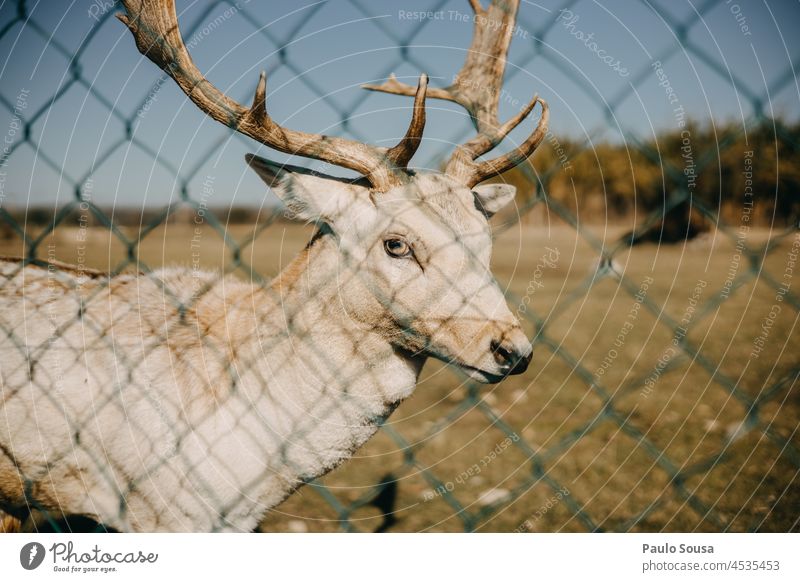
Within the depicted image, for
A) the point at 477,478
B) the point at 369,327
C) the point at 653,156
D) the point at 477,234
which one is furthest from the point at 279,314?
the point at 477,478

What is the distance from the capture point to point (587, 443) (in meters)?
3.54

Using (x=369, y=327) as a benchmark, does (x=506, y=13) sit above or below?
above

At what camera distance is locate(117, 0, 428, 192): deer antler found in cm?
165

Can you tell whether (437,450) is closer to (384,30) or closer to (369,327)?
(369,327)

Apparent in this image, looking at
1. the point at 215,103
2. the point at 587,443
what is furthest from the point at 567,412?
the point at 215,103

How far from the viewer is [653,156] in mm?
1330

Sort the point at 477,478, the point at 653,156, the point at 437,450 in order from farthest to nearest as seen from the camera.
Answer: the point at 437,450
the point at 477,478
the point at 653,156

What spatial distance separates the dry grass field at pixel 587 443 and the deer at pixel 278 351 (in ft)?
0.75

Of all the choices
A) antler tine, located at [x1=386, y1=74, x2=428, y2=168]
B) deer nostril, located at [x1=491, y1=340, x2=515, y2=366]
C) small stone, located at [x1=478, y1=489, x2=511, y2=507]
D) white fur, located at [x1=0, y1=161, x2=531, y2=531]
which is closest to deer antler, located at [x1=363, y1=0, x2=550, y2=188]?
white fur, located at [x1=0, y1=161, x2=531, y2=531]

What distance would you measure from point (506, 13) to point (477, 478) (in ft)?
7.79

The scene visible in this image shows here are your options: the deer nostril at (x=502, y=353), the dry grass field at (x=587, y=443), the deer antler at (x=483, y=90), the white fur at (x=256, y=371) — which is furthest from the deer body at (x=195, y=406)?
the deer antler at (x=483, y=90)

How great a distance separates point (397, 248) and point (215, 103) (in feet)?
2.30
